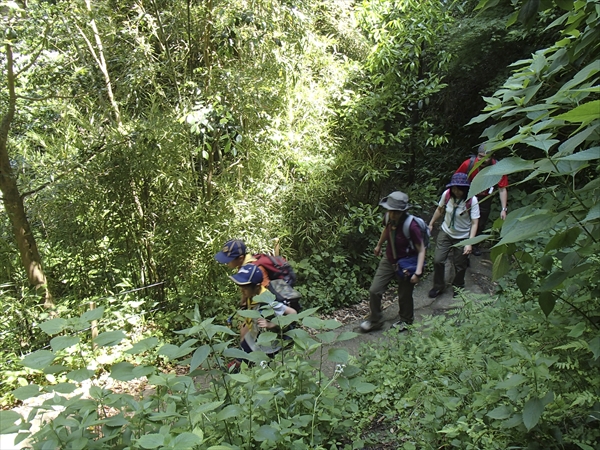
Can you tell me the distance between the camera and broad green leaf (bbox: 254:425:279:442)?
1528 millimetres

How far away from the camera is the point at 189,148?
477 cm

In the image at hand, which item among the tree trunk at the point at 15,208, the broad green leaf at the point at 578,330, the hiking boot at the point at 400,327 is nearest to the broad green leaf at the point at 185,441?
the broad green leaf at the point at 578,330

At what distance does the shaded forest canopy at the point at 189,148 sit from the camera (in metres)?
4.29

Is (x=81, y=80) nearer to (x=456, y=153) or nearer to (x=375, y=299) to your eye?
(x=375, y=299)

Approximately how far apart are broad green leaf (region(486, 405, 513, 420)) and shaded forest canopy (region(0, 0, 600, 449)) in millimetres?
1672

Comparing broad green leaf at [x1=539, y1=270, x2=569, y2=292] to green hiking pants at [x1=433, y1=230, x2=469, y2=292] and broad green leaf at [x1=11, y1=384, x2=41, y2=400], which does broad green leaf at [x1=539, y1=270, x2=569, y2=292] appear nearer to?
broad green leaf at [x1=11, y1=384, x2=41, y2=400]

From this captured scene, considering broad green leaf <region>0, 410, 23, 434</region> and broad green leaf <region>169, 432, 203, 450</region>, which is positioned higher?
broad green leaf <region>0, 410, 23, 434</region>

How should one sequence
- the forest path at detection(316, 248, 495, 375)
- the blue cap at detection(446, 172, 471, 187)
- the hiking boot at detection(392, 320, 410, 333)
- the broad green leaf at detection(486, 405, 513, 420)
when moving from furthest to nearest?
the forest path at detection(316, 248, 495, 375) → the blue cap at detection(446, 172, 471, 187) → the hiking boot at detection(392, 320, 410, 333) → the broad green leaf at detection(486, 405, 513, 420)

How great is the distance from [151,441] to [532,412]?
141 cm

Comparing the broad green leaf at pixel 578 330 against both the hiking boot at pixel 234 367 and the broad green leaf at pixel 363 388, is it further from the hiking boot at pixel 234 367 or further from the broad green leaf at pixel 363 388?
the hiking boot at pixel 234 367

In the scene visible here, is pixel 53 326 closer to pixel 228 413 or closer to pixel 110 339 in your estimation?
pixel 110 339

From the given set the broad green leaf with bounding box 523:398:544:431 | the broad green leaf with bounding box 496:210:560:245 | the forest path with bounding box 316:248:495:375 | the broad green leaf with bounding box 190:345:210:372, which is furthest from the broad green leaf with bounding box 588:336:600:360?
the forest path with bounding box 316:248:495:375

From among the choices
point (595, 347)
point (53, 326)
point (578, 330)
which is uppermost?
point (53, 326)

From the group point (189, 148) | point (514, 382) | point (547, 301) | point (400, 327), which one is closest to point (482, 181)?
point (547, 301)
